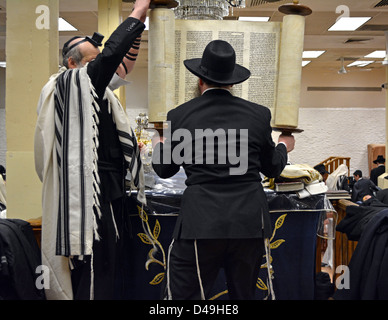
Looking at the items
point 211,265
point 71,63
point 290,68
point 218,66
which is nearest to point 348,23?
point 290,68

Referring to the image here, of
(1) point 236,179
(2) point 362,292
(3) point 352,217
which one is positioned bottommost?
(2) point 362,292

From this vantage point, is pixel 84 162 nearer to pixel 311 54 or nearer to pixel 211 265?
pixel 211 265

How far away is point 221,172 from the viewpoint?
168cm

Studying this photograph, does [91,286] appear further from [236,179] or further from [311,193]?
[311,193]

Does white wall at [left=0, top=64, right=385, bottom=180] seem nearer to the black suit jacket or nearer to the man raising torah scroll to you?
the man raising torah scroll

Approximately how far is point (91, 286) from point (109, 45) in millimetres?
994

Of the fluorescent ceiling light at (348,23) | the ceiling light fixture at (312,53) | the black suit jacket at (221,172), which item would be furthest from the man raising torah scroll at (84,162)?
the ceiling light fixture at (312,53)

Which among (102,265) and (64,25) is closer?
(102,265)

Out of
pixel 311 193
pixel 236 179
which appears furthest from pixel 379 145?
pixel 236 179

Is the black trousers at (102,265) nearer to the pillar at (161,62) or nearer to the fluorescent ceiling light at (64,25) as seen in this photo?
the pillar at (161,62)

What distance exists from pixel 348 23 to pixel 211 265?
7.07m

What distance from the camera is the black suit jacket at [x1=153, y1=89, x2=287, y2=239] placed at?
65.2 inches

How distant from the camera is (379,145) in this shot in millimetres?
12359

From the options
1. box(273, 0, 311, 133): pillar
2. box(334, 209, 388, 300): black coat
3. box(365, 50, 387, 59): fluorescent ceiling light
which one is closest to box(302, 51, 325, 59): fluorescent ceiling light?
box(365, 50, 387, 59): fluorescent ceiling light
